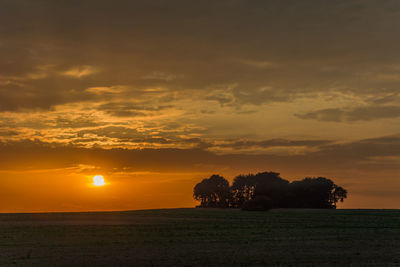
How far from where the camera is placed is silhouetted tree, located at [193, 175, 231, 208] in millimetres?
142500

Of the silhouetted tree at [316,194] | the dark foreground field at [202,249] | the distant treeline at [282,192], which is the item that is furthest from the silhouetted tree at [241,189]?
the dark foreground field at [202,249]

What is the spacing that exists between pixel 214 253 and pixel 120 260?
235 inches

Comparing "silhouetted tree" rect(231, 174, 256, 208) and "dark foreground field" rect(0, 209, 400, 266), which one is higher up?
"silhouetted tree" rect(231, 174, 256, 208)

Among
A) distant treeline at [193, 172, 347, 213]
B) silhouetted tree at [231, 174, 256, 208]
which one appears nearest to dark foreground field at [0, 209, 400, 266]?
distant treeline at [193, 172, 347, 213]

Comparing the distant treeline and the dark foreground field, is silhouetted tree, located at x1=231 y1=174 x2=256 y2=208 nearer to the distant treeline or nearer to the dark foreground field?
the distant treeline

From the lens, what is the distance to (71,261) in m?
27.4

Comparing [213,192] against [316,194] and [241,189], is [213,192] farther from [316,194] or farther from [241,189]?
[316,194]

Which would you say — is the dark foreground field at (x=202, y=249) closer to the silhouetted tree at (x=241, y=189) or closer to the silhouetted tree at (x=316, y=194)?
the silhouetted tree at (x=316, y=194)

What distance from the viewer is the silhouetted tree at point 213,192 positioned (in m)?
142

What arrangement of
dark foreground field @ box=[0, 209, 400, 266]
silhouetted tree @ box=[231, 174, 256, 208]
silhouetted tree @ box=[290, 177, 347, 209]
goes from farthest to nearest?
1. silhouetted tree @ box=[231, 174, 256, 208]
2. silhouetted tree @ box=[290, 177, 347, 209]
3. dark foreground field @ box=[0, 209, 400, 266]

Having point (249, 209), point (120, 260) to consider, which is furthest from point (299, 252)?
point (249, 209)

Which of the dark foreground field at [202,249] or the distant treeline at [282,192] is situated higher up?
the distant treeline at [282,192]

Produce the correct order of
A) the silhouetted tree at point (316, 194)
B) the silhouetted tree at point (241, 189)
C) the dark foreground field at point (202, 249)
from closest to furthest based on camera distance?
the dark foreground field at point (202, 249)
the silhouetted tree at point (316, 194)
the silhouetted tree at point (241, 189)

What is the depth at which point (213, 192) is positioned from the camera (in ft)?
473
